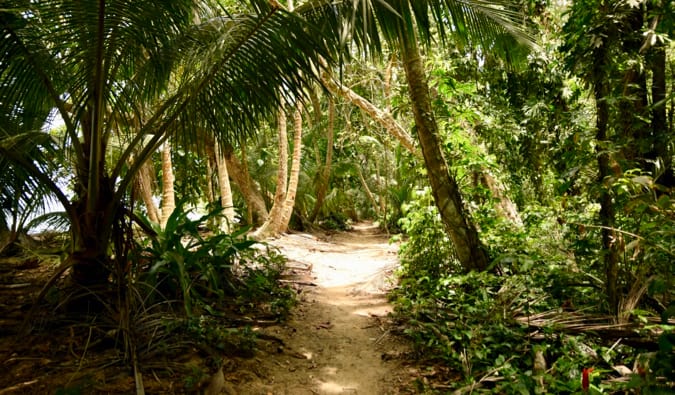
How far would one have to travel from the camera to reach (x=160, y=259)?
3.66 metres

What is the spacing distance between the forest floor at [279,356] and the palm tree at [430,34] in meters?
1.30

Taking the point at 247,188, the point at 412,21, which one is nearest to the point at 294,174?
the point at 247,188

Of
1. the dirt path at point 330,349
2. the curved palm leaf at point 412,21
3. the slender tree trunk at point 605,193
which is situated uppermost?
the curved palm leaf at point 412,21

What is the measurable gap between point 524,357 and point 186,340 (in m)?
2.39

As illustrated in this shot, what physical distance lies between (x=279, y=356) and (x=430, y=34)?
2813 mm

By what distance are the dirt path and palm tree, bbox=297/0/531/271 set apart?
1.30m

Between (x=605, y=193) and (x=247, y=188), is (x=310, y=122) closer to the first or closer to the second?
(x=605, y=193)

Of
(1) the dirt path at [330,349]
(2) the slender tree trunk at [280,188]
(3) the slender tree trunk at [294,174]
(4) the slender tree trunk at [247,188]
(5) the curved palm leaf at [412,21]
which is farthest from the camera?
(4) the slender tree trunk at [247,188]

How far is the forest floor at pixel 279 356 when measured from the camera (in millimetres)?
2412

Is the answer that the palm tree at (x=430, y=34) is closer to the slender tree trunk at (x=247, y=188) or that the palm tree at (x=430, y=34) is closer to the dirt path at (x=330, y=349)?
the dirt path at (x=330, y=349)

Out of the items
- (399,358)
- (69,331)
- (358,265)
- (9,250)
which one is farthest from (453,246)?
(9,250)

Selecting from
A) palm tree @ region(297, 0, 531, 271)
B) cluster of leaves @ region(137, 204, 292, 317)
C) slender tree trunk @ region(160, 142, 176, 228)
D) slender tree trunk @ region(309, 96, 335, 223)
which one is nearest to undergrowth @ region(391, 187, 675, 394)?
palm tree @ region(297, 0, 531, 271)

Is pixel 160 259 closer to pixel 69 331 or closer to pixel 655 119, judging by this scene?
pixel 69 331

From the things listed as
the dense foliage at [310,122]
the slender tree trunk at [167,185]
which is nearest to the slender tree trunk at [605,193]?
the dense foliage at [310,122]
